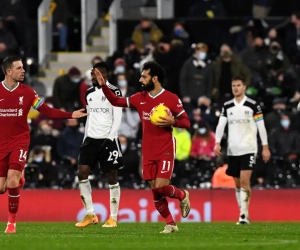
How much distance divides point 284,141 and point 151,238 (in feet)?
30.9

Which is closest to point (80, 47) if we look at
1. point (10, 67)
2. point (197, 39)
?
point (197, 39)

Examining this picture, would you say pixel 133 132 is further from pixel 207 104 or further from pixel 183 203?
pixel 183 203

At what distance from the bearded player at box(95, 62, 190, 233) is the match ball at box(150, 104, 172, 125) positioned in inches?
8.3

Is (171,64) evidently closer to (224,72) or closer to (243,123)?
(224,72)

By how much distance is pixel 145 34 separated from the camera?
2903 cm

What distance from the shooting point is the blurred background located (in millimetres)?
24609

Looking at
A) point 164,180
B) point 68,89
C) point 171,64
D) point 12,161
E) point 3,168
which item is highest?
point 171,64

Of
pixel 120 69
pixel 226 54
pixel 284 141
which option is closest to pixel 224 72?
pixel 226 54

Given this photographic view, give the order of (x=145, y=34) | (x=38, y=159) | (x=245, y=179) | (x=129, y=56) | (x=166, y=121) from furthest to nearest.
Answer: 1. (x=145, y=34)
2. (x=129, y=56)
3. (x=38, y=159)
4. (x=245, y=179)
5. (x=166, y=121)

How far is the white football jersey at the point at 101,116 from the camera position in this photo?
18969 millimetres

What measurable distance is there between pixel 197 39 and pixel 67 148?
531cm

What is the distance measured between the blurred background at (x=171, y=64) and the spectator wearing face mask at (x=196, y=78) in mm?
21

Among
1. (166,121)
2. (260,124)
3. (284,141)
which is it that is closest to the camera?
(166,121)

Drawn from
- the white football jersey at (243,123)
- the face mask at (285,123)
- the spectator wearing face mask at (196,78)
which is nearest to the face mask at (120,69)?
the spectator wearing face mask at (196,78)
